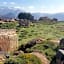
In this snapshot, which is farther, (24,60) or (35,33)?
(35,33)

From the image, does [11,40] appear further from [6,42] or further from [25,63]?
[25,63]

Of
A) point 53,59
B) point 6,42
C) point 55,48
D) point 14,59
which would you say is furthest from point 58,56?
point 6,42

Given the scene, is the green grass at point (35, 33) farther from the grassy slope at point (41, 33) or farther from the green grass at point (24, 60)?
the green grass at point (24, 60)

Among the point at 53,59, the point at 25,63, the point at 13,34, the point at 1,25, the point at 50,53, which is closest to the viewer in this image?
the point at 25,63

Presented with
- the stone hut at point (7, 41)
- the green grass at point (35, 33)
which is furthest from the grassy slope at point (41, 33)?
the stone hut at point (7, 41)

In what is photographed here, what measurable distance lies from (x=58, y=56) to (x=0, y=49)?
995cm

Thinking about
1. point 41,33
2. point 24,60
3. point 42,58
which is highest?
point 24,60

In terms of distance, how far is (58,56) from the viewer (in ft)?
81.5

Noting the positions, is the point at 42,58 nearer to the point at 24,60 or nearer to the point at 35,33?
the point at 24,60

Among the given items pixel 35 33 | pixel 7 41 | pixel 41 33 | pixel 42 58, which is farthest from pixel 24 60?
pixel 41 33

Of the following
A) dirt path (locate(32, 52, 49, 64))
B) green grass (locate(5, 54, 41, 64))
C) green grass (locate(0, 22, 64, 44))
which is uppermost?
green grass (locate(5, 54, 41, 64))

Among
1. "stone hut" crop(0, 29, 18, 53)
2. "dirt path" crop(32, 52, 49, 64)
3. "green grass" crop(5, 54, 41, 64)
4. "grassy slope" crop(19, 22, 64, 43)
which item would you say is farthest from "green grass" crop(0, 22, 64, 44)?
"green grass" crop(5, 54, 41, 64)

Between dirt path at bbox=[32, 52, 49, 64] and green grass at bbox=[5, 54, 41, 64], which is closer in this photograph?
green grass at bbox=[5, 54, 41, 64]

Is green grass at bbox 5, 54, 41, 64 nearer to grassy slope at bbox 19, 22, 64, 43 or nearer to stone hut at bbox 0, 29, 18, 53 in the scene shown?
stone hut at bbox 0, 29, 18, 53
